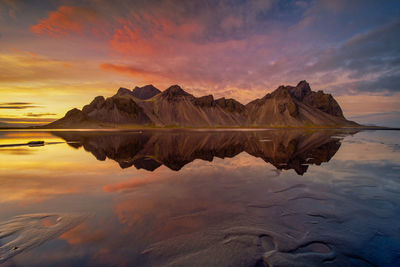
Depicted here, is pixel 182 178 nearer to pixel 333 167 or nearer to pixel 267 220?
pixel 267 220

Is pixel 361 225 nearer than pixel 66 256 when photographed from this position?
No

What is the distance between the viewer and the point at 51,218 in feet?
27.0

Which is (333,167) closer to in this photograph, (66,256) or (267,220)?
(267,220)

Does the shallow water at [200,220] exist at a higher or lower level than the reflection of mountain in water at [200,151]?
lower

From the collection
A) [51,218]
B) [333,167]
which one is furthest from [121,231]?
[333,167]

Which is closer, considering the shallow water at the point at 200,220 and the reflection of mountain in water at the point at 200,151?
the shallow water at the point at 200,220

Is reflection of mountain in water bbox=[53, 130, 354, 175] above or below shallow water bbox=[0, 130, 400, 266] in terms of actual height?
above

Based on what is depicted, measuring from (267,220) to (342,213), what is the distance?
12.3 feet

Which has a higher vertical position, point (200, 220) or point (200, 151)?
point (200, 151)

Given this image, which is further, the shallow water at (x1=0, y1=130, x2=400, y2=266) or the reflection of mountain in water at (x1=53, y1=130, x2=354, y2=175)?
the reflection of mountain in water at (x1=53, y1=130, x2=354, y2=175)

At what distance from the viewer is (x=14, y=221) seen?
7859mm

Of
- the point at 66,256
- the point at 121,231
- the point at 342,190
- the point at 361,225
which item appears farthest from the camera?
the point at 342,190

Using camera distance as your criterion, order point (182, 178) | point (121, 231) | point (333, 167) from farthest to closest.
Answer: point (333, 167) → point (182, 178) → point (121, 231)

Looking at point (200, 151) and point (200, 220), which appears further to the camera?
point (200, 151)
